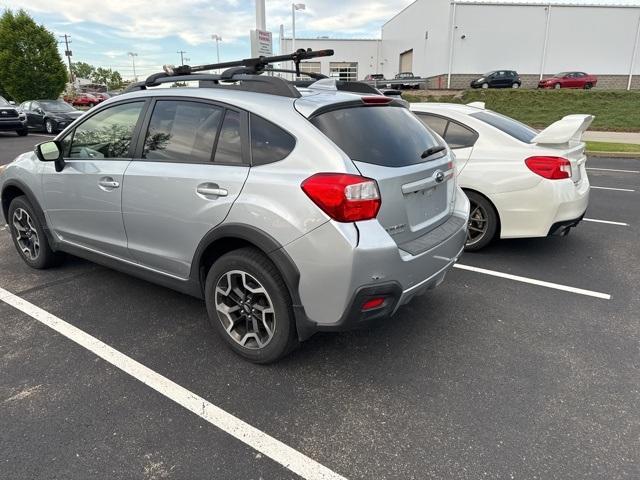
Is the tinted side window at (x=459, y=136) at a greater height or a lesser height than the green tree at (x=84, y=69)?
lesser

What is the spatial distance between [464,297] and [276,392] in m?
1.99

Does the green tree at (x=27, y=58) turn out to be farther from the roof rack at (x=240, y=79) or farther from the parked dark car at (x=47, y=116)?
the roof rack at (x=240, y=79)

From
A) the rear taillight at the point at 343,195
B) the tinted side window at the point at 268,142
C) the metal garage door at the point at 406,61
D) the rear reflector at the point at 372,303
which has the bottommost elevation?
the rear reflector at the point at 372,303

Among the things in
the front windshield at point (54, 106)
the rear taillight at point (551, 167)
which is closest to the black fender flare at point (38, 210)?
the rear taillight at point (551, 167)

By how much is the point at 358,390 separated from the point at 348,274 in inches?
30.8

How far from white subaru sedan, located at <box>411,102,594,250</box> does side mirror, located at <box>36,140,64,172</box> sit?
3779 millimetres

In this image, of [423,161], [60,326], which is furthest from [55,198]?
[423,161]

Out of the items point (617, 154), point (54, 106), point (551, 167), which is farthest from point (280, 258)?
point (54, 106)

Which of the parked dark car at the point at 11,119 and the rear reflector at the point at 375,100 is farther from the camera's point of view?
the parked dark car at the point at 11,119

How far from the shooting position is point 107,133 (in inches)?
147

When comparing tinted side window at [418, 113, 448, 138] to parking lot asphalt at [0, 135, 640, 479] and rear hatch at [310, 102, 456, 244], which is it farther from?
rear hatch at [310, 102, 456, 244]

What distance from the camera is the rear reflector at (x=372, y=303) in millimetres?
2556

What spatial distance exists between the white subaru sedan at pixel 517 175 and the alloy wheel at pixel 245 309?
287 cm

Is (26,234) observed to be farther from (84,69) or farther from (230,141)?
(84,69)
